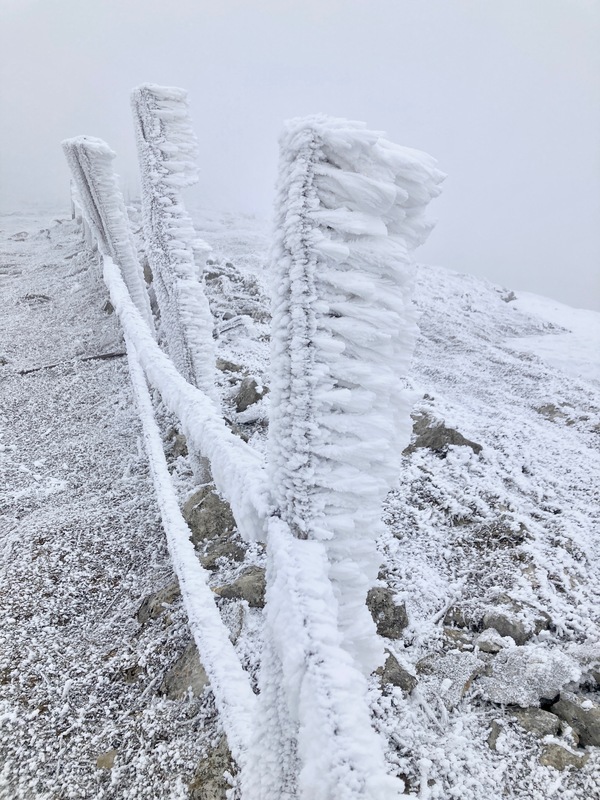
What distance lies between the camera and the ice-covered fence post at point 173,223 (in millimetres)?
3969

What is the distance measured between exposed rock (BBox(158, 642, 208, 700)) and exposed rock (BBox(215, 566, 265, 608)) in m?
0.49

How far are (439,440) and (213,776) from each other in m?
4.45

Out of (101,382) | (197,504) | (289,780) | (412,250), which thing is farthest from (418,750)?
(101,382)

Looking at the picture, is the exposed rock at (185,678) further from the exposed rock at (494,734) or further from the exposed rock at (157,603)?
the exposed rock at (494,734)

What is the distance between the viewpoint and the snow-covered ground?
224 cm

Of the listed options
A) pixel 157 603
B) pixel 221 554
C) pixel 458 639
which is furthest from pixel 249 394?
pixel 458 639

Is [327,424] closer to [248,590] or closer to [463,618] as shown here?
[248,590]

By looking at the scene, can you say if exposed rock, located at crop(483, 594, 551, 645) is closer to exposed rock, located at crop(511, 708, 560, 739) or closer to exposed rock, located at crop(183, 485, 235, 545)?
exposed rock, located at crop(511, 708, 560, 739)

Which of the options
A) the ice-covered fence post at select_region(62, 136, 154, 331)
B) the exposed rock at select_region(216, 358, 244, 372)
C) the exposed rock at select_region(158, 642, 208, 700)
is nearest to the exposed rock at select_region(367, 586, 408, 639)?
the exposed rock at select_region(158, 642, 208, 700)

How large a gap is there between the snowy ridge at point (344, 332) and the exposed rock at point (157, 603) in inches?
76.8

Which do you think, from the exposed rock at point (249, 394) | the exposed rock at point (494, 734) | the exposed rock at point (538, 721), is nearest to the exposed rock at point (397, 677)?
the exposed rock at point (494, 734)

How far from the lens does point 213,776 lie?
2.05 m

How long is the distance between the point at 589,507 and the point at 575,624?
2.06 meters

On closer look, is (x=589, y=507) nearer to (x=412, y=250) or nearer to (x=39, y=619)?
(x=412, y=250)
